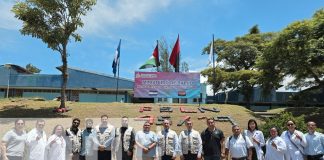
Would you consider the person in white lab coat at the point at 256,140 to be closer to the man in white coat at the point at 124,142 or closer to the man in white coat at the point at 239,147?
the man in white coat at the point at 239,147

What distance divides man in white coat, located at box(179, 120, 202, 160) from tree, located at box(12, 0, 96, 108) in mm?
13841

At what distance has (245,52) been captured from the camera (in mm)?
47062

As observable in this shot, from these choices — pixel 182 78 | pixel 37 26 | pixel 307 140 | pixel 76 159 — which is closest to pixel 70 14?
pixel 37 26

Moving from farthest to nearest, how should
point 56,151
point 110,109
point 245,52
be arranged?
1. point 245,52
2. point 110,109
3. point 56,151

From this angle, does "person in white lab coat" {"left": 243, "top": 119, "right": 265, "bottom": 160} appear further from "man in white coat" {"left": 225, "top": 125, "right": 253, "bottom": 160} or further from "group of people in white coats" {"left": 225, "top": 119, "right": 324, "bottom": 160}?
"man in white coat" {"left": 225, "top": 125, "right": 253, "bottom": 160}

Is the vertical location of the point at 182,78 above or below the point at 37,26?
below

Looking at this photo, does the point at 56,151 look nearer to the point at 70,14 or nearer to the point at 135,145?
the point at 135,145

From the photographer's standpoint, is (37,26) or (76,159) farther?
(37,26)

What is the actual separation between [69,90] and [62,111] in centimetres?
2696

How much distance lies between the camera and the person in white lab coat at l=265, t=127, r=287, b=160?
9.92 metres

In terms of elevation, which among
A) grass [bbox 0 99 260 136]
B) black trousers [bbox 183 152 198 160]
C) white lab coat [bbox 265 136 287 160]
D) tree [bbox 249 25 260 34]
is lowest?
black trousers [bbox 183 152 198 160]

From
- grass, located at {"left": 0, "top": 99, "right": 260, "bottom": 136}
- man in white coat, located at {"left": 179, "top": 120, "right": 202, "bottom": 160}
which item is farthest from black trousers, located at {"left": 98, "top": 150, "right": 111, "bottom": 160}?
grass, located at {"left": 0, "top": 99, "right": 260, "bottom": 136}

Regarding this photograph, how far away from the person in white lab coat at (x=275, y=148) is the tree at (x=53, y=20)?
49.8 ft

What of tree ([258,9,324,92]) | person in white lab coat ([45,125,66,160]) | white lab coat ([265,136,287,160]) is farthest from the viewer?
tree ([258,9,324,92])
